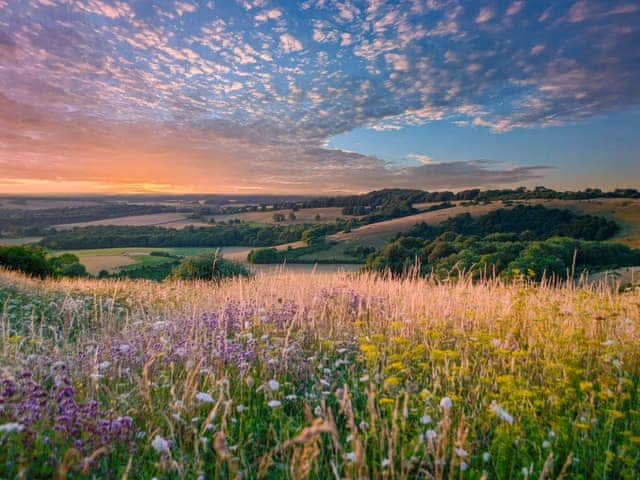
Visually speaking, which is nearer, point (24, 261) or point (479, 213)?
point (24, 261)

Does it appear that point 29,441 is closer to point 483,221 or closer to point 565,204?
point 483,221

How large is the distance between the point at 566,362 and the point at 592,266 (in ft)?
84.3

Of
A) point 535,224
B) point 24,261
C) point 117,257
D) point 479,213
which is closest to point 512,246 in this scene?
point 535,224

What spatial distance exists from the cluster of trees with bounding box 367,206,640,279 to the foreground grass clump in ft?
24.7

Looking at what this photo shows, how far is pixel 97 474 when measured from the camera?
272cm

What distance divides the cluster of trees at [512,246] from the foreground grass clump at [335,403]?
751 centimetres

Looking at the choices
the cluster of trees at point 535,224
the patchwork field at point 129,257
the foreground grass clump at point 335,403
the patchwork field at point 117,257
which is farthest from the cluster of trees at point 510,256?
the patchwork field at point 117,257

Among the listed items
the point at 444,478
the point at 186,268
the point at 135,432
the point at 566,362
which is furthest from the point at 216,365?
the point at 186,268

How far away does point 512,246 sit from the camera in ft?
92.7

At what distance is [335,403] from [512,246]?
2791 centimetres

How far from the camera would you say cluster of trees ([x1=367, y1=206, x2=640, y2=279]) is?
22.4 m

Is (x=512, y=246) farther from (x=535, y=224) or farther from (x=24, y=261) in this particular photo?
(x=24, y=261)

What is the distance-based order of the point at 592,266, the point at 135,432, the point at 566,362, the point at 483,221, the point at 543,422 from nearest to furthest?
the point at 135,432, the point at 543,422, the point at 566,362, the point at 592,266, the point at 483,221

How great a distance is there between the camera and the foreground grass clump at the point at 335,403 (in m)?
2.71
